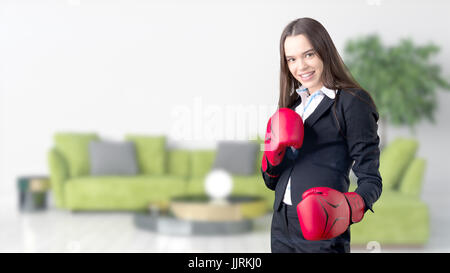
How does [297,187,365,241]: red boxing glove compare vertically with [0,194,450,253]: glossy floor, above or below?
above

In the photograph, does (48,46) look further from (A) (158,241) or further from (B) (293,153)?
(B) (293,153)

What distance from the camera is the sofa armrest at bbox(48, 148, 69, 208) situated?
416 centimetres

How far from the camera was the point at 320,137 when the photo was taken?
0.84 m

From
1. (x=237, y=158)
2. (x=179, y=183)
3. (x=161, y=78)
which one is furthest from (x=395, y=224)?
(x=161, y=78)

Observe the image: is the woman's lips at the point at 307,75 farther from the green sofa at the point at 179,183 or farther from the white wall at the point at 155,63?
the white wall at the point at 155,63

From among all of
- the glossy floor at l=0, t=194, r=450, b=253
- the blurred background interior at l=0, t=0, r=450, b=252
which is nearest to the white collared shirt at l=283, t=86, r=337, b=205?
the glossy floor at l=0, t=194, r=450, b=253

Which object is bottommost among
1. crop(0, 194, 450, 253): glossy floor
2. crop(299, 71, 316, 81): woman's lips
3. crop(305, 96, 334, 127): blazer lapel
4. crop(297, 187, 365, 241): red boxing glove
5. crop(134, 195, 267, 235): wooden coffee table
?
crop(0, 194, 450, 253): glossy floor

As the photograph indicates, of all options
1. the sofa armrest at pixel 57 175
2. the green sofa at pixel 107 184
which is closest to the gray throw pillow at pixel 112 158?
the green sofa at pixel 107 184

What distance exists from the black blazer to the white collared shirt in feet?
0.03

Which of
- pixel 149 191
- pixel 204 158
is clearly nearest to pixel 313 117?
pixel 149 191

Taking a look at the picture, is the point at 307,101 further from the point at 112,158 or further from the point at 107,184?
the point at 112,158

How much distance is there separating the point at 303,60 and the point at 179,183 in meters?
3.35

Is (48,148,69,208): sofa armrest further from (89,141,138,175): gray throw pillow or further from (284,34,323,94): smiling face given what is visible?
(284,34,323,94): smiling face

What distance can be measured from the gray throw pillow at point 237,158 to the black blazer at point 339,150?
3.33 metres
